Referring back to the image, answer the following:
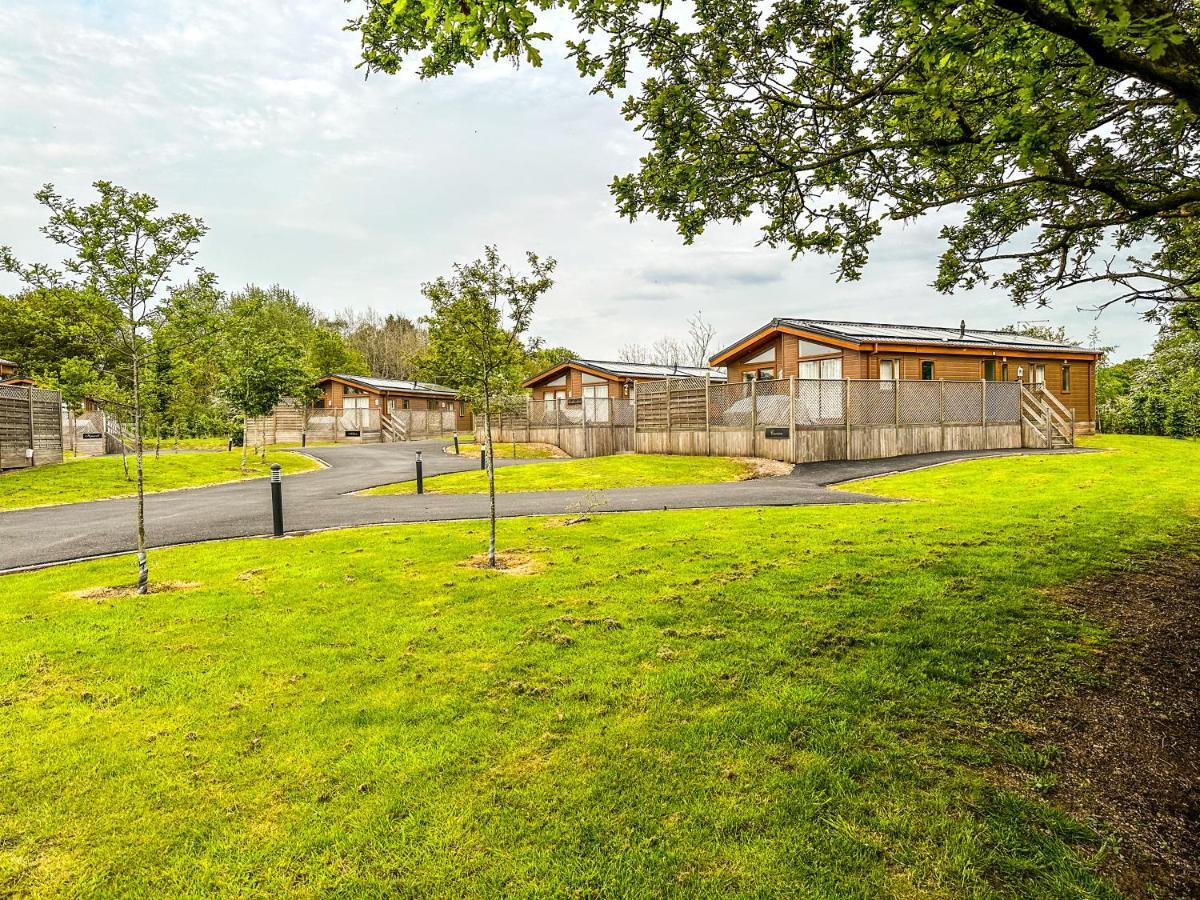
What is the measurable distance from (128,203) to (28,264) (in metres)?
1.21

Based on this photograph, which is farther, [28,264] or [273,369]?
[273,369]

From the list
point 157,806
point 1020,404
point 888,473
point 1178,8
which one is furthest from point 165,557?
point 1020,404

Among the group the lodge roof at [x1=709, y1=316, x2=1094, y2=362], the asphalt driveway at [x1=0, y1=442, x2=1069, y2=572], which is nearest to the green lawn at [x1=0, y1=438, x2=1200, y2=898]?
the asphalt driveway at [x1=0, y1=442, x2=1069, y2=572]

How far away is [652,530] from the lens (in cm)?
955

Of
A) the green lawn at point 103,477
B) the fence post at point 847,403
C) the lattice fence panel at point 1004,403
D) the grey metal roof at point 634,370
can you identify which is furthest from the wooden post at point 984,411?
the green lawn at point 103,477

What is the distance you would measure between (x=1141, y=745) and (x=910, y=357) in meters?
24.0

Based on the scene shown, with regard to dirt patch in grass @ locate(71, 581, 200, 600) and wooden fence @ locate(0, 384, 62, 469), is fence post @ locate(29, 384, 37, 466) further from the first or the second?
dirt patch in grass @ locate(71, 581, 200, 600)

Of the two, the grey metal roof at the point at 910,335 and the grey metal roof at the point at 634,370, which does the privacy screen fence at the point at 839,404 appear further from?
the grey metal roof at the point at 634,370

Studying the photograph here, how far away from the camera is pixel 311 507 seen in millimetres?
13055

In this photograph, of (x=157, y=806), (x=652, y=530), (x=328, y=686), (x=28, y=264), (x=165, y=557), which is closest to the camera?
(x=157, y=806)

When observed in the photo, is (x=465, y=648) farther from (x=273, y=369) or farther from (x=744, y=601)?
(x=273, y=369)

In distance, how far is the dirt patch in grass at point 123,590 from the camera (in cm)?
662

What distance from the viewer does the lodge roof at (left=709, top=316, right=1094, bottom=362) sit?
2405cm

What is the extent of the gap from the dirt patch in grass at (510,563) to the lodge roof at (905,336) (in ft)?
62.4
